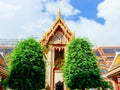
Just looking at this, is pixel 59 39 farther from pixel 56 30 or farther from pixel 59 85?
pixel 59 85

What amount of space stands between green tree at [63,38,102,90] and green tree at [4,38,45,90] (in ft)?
10.1

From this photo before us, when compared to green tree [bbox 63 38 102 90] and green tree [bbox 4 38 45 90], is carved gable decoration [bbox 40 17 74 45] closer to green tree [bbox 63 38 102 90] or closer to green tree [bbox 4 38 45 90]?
green tree [bbox 63 38 102 90]

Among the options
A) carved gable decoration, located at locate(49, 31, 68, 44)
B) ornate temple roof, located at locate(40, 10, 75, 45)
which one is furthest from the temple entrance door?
ornate temple roof, located at locate(40, 10, 75, 45)

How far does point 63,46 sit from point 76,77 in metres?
10.2

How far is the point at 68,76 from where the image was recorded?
95.8ft

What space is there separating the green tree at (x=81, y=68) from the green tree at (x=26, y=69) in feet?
10.1

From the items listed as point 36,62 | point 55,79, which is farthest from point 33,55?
point 55,79

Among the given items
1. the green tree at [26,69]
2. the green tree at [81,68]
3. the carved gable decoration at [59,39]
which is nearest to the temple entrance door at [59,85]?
the carved gable decoration at [59,39]

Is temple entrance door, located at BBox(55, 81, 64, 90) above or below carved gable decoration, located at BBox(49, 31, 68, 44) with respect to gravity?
below

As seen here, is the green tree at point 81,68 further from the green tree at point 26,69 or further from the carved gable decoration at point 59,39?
the carved gable decoration at point 59,39

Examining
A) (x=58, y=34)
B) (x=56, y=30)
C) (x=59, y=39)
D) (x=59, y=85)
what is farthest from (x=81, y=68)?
(x=56, y=30)

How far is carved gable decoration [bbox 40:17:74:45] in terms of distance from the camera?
3800 centimetres

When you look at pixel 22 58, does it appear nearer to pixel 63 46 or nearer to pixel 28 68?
pixel 28 68

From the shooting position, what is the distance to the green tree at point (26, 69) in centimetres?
2689
